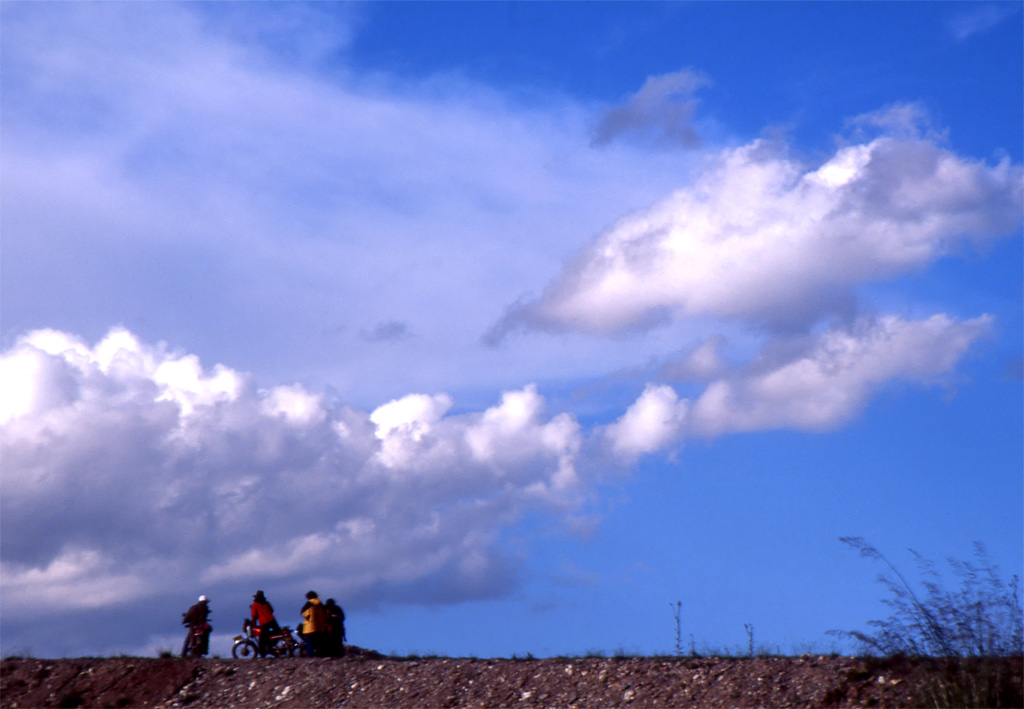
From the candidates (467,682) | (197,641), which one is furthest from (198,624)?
(467,682)

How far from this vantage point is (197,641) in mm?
26453

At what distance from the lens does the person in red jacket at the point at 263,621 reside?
25281 millimetres

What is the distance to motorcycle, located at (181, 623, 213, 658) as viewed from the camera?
26359mm

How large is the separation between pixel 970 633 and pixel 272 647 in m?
16.4

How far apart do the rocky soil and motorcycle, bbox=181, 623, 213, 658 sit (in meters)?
2.65

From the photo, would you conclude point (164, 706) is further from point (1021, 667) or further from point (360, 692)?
point (1021, 667)

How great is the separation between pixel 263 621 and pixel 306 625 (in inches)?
57.6

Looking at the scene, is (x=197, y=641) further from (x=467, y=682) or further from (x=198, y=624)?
(x=467, y=682)

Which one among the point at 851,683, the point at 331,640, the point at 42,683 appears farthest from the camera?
the point at 331,640

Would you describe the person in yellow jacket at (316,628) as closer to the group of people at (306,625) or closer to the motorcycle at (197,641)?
the group of people at (306,625)

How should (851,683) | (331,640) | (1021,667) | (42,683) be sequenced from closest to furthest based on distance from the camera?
1. (1021,667)
2. (851,683)
3. (42,683)
4. (331,640)

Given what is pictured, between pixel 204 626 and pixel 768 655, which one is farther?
pixel 204 626

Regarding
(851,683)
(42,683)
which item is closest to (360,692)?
(42,683)

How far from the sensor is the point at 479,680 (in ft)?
65.8
